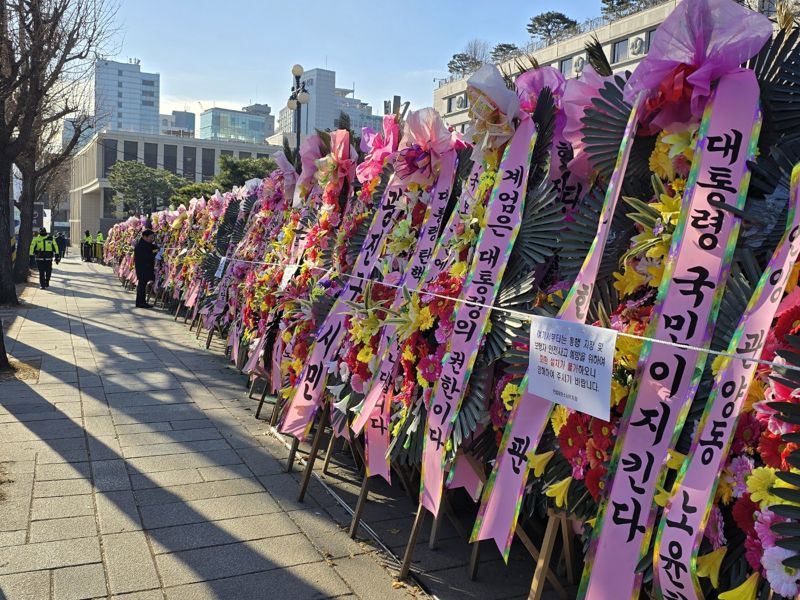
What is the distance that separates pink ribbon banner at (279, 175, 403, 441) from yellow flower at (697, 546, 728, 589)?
9.03 feet

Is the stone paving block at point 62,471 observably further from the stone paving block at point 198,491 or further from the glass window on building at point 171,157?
the glass window on building at point 171,157

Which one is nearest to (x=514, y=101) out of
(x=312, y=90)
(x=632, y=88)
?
(x=632, y=88)

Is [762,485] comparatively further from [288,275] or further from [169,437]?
[169,437]

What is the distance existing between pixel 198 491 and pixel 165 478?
1.09 feet

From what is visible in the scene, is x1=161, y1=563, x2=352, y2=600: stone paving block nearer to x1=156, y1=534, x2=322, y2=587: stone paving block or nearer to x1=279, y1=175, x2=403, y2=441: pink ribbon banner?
x1=156, y1=534, x2=322, y2=587: stone paving block

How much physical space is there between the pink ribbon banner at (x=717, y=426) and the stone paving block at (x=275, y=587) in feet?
5.49

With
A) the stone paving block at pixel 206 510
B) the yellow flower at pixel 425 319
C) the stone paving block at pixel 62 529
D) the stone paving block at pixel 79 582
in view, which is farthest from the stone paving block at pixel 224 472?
the yellow flower at pixel 425 319

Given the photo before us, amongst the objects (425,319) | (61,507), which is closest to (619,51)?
(425,319)

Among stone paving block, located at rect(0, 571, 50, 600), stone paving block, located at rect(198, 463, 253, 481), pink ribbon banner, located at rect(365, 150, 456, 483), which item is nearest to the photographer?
stone paving block, located at rect(0, 571, 50, 600)

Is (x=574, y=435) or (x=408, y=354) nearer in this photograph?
(x=574, y=435)

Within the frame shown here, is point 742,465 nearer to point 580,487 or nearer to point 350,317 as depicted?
point 580,487

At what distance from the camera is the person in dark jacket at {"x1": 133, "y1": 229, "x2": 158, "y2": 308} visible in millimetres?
14805

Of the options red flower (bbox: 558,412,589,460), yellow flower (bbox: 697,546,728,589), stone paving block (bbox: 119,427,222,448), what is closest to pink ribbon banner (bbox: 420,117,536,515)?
red flower (bbox: 558,412,589,460)

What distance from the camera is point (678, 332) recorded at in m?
2.21
